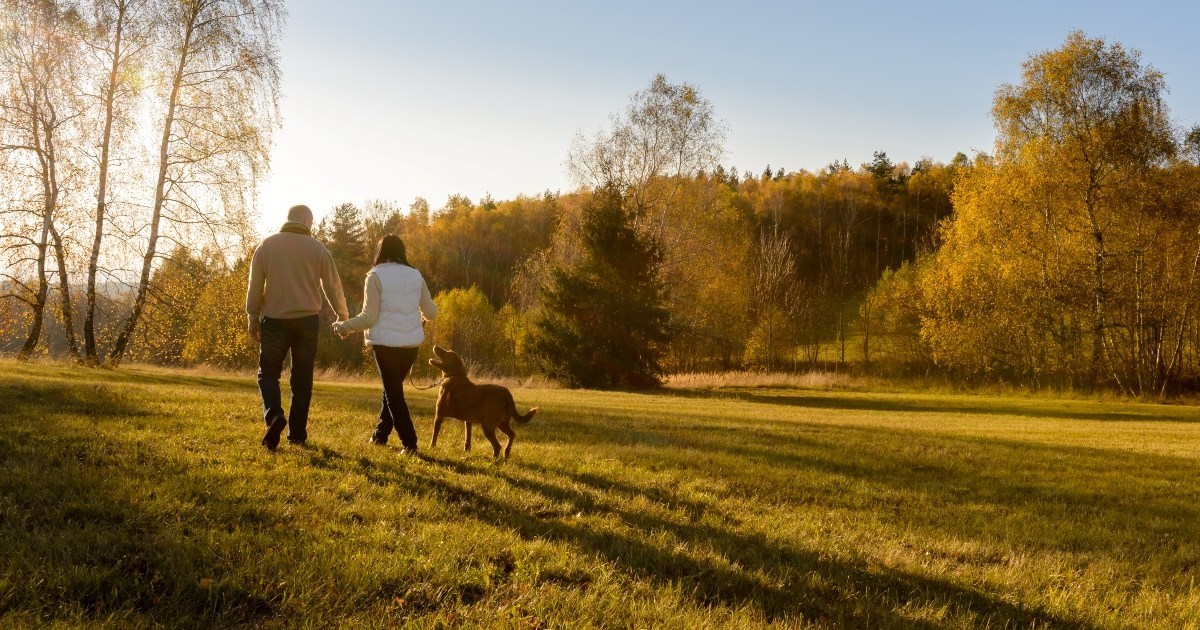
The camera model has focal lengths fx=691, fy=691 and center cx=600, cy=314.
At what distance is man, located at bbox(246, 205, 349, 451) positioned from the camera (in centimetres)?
634

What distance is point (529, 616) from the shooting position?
291 cm

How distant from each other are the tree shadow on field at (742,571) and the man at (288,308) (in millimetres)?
1986

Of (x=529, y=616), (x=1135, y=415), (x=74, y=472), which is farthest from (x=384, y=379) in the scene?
(x=1135, y=415)

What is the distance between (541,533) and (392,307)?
134 inches

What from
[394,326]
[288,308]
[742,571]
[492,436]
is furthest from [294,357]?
[742,571]

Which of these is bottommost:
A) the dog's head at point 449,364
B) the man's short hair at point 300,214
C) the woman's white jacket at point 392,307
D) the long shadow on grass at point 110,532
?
the long shadow on grass at point 110,532

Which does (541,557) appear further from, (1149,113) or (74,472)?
(1149,113)

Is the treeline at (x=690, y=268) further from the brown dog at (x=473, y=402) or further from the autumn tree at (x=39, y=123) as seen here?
the brown dog at (x=473, y=402)

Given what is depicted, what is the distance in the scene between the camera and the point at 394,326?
6742 millimetres

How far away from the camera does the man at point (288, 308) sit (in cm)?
634

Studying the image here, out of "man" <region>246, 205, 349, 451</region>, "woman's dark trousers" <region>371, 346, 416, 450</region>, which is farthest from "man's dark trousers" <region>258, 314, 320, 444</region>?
"woman's dark trousers" <region>371, 346, 416, 450</region>

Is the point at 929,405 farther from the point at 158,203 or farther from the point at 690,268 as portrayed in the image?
the point at 158,203

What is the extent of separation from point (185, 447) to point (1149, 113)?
35.5 m

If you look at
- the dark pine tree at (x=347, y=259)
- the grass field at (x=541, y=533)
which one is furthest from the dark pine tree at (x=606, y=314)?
the dark pine tree at (x=347, y=259)
